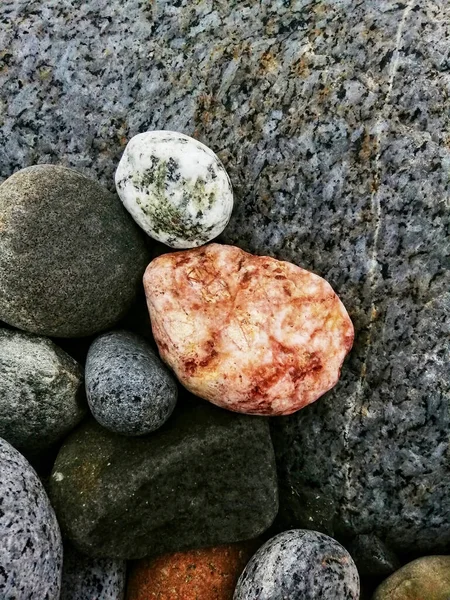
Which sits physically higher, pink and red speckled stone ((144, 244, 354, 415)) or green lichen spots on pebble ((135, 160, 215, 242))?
green lichen spots on pebble ((135, 160, 215, 242))

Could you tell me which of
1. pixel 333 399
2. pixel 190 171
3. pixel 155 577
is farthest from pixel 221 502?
pixel 190 171

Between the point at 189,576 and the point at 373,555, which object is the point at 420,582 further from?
the point at 189,576

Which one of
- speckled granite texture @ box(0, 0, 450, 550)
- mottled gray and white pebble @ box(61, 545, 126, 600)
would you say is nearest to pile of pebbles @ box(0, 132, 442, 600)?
mottled gray and white pebble @ box(61, 545, 126, 600)

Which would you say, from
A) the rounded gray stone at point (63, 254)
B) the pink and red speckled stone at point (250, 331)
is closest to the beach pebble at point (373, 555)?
the pink and red speckled stone at point (250, 331)

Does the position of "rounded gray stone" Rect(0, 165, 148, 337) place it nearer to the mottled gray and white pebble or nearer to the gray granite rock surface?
the gray granite rock surface

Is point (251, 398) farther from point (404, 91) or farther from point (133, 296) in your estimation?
point (404, 91)

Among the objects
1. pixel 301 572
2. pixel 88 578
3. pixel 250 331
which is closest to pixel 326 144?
pixel 250 331
